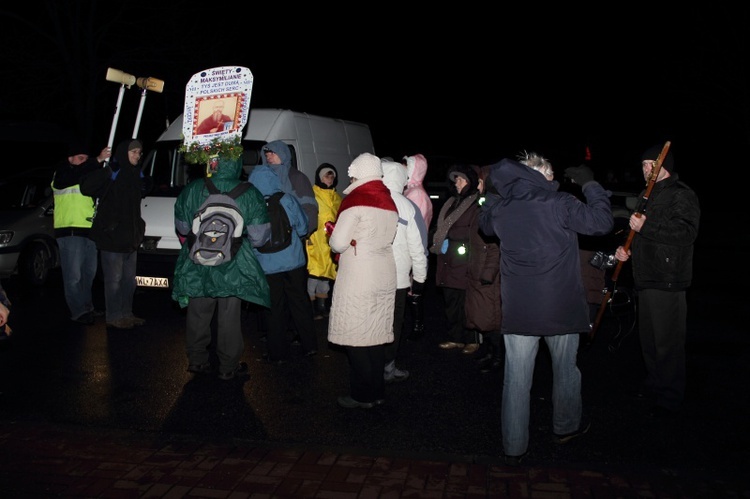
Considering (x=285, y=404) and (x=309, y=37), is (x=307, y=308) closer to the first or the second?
(x=285, y=404)

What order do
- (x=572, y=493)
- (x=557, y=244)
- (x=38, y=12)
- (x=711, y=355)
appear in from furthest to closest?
1. (x=38, y=12)
2. (x=711, y=355)
3. (x=557, y=244)
4. (x=572, y=493)

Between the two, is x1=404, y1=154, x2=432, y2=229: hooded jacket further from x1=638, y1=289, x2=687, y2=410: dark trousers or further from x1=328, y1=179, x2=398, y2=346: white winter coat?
x1=638, y1=289, x2=687, y2=410: dark trousers

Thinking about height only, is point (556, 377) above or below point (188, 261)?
below

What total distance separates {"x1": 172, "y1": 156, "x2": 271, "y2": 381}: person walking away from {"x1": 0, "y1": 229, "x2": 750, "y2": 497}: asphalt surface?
458mm

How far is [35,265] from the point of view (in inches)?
452

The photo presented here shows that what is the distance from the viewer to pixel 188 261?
656 cm

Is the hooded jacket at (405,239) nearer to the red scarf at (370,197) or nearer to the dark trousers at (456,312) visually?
the red scarf at (370,197)

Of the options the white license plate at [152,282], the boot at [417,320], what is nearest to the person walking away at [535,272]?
the boot at [417,320]

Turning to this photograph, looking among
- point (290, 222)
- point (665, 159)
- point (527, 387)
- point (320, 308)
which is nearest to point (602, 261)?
point (665, 159)

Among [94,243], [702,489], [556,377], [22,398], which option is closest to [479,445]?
[556,377]

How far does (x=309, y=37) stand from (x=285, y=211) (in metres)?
26.9

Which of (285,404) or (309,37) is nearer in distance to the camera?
(285,404)

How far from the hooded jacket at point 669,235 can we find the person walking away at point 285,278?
3.06 meters

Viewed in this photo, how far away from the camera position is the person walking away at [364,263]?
18.6ft
